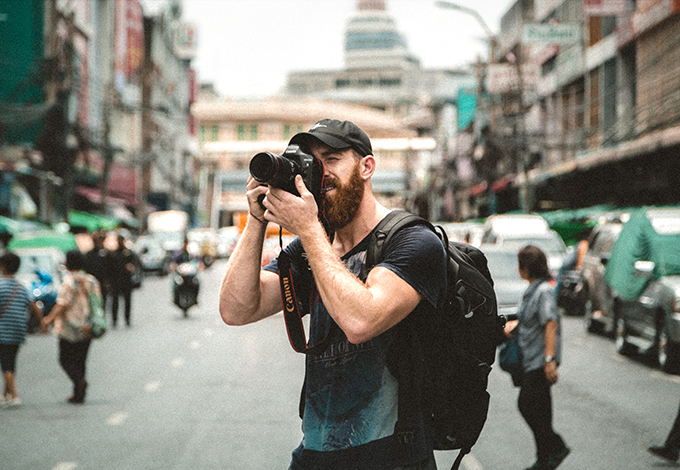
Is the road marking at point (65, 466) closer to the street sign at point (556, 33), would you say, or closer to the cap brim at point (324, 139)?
the cap brim at point (324, 139)

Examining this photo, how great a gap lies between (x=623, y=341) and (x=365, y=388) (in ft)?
35.2

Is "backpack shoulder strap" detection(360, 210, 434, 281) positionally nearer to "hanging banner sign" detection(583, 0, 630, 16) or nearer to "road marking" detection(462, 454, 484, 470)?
"road marking" detection(462, 454, 484, 470)

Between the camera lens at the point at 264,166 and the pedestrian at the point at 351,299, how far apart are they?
0.07 metres

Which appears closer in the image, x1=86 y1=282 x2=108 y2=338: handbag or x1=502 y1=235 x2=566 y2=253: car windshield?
x1=86 y1=282 x2=108 y2=338: handbag

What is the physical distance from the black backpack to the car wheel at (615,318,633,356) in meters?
10.3

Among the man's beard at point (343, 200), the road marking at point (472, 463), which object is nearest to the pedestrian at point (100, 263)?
the road marking at point (472, 463)

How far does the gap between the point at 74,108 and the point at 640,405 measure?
34.9 m

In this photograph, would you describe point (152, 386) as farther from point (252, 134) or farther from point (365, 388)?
point (252, 134)

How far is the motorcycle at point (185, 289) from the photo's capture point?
62.4 feet

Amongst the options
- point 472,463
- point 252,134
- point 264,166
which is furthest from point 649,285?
point 252,134

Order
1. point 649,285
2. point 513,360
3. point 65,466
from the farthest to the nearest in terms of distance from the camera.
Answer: point 649,285 < point 65,466 < point 513,360

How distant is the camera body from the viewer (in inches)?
95.6

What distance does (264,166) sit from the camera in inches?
96.3

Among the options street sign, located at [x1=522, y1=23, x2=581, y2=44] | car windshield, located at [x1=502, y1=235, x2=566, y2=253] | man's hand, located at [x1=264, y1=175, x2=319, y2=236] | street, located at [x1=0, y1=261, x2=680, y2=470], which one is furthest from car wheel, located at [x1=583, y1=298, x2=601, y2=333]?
man's hand, located at [x1=264, y1=175, x2=319, y2=236]
